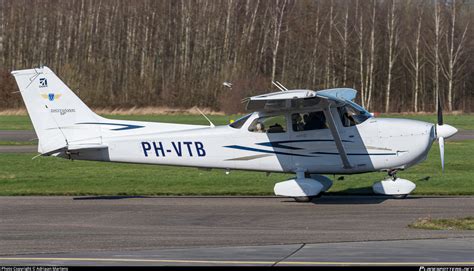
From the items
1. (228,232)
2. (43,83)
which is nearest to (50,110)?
(43,83)

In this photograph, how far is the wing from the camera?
14.6m

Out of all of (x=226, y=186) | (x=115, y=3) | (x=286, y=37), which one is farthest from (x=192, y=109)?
(x=226, y=186)

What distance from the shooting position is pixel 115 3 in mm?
72125

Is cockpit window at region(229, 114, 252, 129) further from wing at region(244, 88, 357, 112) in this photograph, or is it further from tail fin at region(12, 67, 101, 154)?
tail fin at region(12, 67, 101, 154)

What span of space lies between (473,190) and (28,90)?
939cm

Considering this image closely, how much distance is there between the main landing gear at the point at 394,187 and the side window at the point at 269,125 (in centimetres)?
218

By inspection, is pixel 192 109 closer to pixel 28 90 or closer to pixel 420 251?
pixel 28 90

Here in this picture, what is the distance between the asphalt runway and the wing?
1851mm

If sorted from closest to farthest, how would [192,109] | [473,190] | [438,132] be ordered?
[438,132], [473,190], [192,109]

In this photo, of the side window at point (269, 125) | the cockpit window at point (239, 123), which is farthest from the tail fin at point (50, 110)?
the side window at point (269, 125)

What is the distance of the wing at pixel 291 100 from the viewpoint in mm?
14602

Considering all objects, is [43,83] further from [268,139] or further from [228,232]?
[228,232]

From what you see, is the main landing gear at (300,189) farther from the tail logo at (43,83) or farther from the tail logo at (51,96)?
the tail logo at (43,83)

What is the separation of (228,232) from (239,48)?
5561 centimetres
